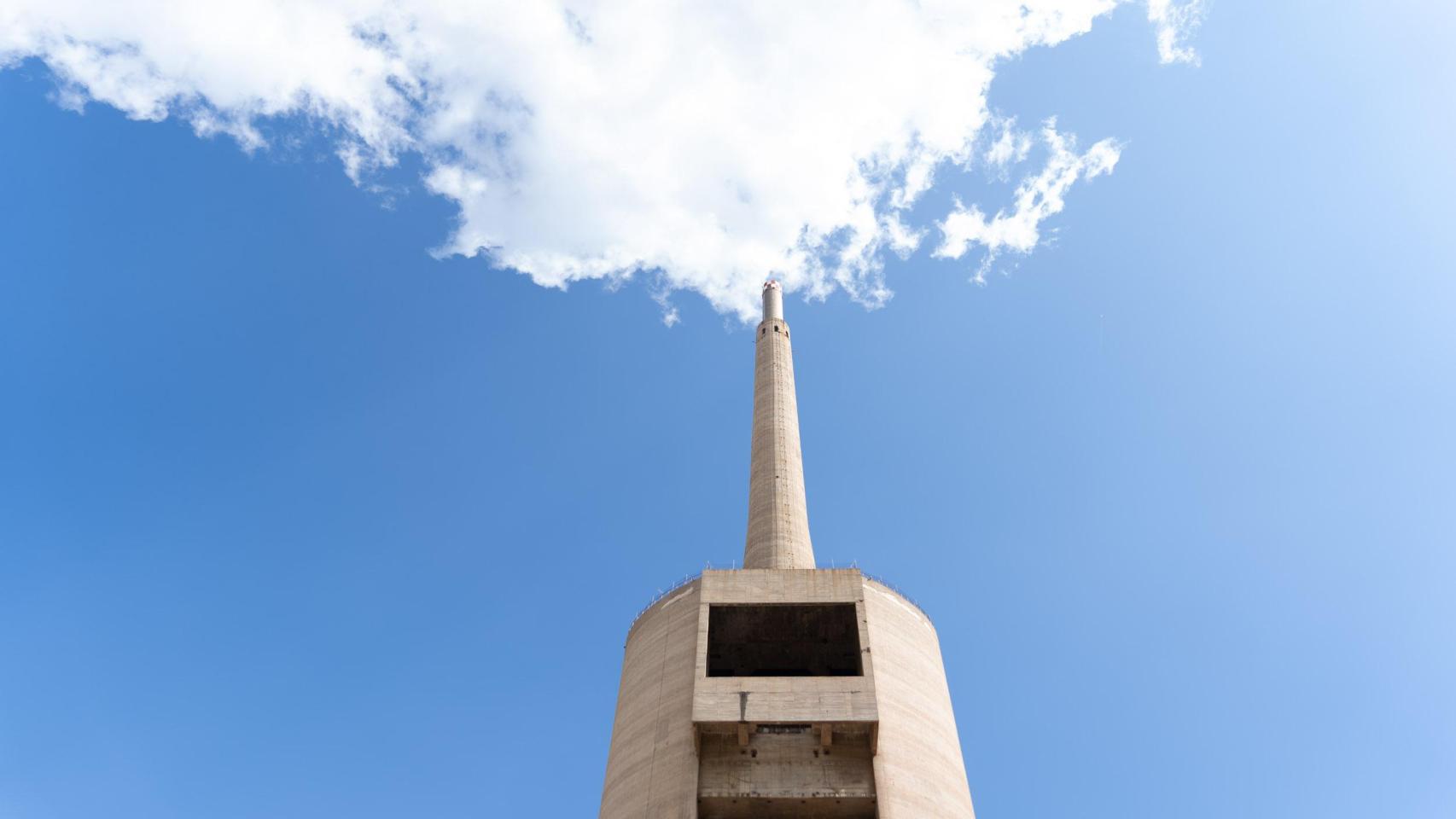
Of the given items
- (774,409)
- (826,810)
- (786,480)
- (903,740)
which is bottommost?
(826,810)

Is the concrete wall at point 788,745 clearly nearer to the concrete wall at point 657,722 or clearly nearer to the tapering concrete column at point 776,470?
the concrete wall at point 657,722

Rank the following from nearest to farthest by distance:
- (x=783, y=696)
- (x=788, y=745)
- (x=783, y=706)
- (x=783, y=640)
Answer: (x=783, y=706), (x=783, y=696), (x=788, y=745), (x=783, y=640)

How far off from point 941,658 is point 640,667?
1283 centimetres

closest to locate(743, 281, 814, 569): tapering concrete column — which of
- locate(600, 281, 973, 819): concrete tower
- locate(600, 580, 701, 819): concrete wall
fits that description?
locate(600, 281, 973, 819): concrete tower

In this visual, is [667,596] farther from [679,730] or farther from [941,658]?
[941,658]

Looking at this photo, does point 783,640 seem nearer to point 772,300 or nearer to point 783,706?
point 783,706

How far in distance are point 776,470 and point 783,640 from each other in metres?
10.5

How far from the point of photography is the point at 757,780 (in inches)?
1289

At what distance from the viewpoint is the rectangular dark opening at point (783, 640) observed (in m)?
37.6

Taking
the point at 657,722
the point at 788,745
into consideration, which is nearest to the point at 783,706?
the point at 788,745

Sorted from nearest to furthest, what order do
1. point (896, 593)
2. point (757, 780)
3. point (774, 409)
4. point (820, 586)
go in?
point (757, 780) < point (820, 586) < point (896, 593) < point (774, 409)

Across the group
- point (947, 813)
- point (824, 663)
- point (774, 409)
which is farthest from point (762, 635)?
point (774, 409)

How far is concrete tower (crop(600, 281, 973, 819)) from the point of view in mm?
32656

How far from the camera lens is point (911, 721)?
1383 inches
